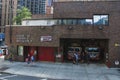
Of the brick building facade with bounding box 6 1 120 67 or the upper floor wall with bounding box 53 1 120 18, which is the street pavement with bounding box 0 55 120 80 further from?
the upper floor wall with bounding box 53 1 120 18

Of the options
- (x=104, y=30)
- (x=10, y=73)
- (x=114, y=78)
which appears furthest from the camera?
(x=104, y=30)

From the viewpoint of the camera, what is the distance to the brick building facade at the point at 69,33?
3659cm

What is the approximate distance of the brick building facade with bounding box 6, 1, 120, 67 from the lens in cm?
3659

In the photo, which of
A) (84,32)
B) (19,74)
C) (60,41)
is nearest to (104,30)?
(84,32)

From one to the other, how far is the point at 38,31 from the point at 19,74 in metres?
10.6

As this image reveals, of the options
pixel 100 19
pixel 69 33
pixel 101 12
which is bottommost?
pixel 69 33

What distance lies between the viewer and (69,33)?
37.8 metres

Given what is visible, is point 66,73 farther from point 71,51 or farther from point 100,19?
point 71,51

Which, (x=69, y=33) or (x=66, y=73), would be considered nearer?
(x=66, y=73)

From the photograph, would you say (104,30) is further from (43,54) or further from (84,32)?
(43,54)

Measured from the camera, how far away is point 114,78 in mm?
27891

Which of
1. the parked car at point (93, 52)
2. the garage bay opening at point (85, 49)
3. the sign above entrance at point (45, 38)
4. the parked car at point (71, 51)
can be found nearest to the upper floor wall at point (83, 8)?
the sign above entrance at point (45, 38)

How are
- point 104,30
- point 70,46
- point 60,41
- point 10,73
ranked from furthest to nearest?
1. point 70,46
2. point 60,41
3. point 104,30
4. point 10,73

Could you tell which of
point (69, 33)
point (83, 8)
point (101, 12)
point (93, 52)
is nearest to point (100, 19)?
point (101, 12)
